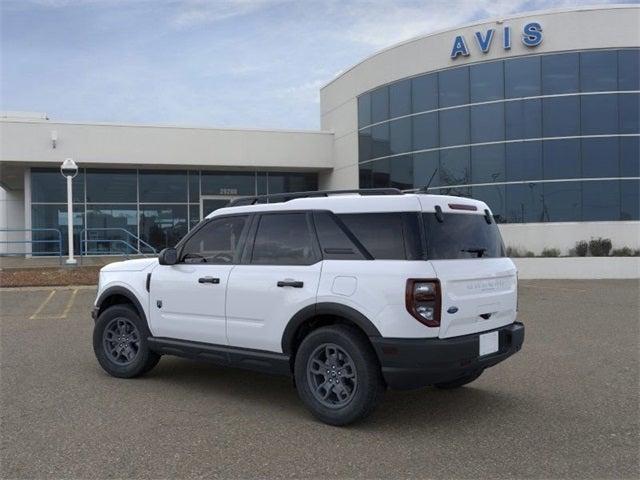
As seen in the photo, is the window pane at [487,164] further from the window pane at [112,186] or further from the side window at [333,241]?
the side window at [333,241]

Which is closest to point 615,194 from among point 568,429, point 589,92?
point 589,92

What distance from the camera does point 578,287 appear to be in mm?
16641

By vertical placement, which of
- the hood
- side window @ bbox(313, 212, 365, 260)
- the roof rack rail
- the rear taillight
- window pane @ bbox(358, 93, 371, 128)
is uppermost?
window pane @ bbox(358, 93, 371, 128)

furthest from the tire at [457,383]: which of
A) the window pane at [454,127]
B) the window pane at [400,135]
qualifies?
the window pane at [400,135]

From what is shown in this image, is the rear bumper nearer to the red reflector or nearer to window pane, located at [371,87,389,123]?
the red reflector

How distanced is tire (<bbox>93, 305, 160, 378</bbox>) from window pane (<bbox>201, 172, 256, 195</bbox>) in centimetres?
2037

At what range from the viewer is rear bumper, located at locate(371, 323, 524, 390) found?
4.70 meters

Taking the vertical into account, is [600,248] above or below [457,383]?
above

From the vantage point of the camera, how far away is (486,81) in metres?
21.6

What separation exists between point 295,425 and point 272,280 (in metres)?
1.24

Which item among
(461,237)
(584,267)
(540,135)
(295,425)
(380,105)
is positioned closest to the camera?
(295,425)

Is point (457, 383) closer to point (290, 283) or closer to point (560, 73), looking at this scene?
point (290, 283)

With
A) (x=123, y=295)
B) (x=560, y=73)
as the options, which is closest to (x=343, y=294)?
(x=123, y=295)

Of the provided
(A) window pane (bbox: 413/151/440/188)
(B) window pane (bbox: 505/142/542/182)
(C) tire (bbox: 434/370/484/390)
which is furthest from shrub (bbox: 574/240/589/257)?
(C) tire (bbox: 434/370/484/390)
